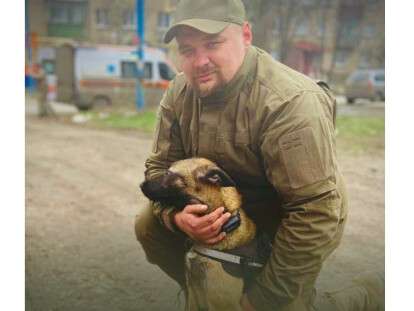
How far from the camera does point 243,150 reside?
203 cm

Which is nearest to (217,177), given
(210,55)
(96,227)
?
(210,55)

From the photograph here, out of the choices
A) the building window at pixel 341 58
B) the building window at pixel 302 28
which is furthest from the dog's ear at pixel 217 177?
the building window at pixel 341 58

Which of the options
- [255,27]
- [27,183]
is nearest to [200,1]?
[255,27]

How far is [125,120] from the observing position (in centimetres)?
295

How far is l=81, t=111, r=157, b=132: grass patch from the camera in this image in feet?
8.66

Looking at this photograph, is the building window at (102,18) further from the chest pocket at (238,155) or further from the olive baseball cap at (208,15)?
the chest pocket at (238,155)

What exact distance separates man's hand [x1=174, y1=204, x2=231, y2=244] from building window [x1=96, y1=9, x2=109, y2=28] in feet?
3.75

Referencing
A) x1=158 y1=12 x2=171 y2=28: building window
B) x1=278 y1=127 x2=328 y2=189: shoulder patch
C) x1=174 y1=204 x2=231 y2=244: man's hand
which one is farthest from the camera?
x1=158 y1=12 x2=171 y2=28: building window

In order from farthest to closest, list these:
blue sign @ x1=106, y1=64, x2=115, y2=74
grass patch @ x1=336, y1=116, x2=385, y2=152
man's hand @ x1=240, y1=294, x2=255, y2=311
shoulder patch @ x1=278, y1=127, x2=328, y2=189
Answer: grass patch @ x1=336, y1=116, x2=385, y2=152 < blue sign @ x1=106, y1=64, x2=115, y2=74 < man's hand @ x1=240, y1=294, x2=255, y2=311 < shoulder patch @ x1=278, y1=127, x2=328, y2=189

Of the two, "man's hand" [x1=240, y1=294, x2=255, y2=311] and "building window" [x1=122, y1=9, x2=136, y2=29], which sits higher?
"building window" [x1=122, y1=9, x2=136, y2=29]

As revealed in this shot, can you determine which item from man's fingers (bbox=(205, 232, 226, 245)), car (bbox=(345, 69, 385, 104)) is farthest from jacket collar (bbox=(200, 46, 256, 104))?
car (bbox=(345, 69, 385, 104))

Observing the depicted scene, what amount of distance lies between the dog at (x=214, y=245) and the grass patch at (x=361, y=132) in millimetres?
1130

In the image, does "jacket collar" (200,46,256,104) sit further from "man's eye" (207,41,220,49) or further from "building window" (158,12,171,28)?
"building window" (158,12,171,28)
